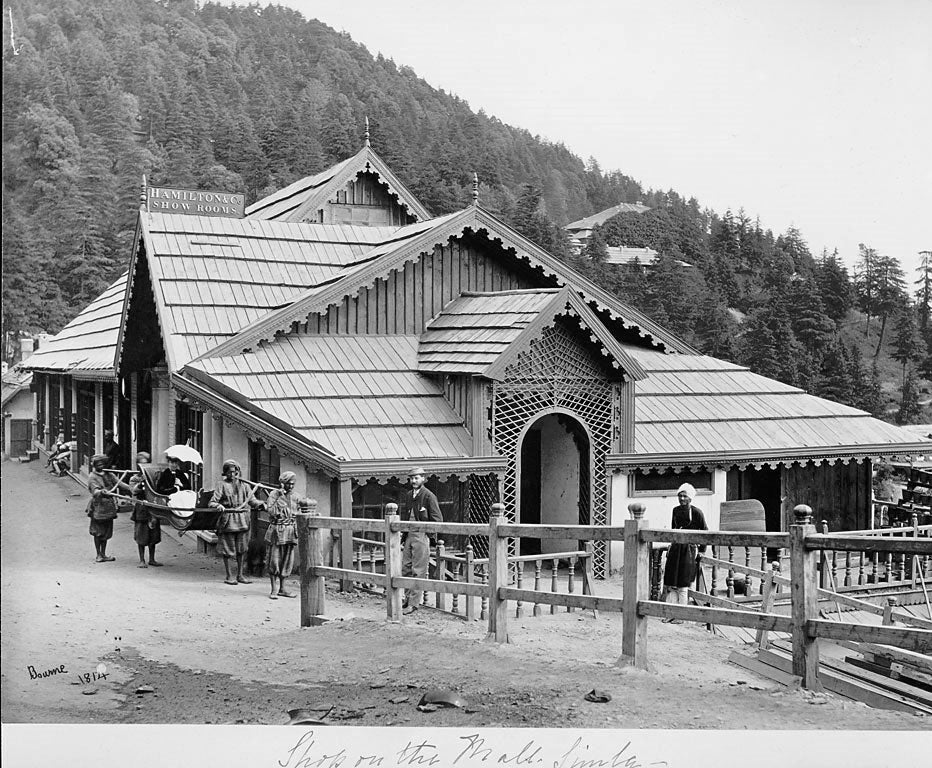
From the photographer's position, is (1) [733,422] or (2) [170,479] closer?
(2) [170,479]

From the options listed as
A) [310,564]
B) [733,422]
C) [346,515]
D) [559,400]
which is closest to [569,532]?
[310,564]

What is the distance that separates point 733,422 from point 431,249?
495 cm

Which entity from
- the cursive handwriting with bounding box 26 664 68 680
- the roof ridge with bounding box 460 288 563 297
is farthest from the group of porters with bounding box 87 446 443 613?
the roof ridge with bounding box 460 288 563 297

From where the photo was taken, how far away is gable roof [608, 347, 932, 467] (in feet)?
49.0

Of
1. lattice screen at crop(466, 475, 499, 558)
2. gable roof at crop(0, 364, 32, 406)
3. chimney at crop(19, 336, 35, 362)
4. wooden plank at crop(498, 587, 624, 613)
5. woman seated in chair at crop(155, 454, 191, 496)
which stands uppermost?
chimney at crop(19, 336, 35, 362)

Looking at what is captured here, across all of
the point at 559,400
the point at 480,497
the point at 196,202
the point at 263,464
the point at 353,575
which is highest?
the point at 196,202

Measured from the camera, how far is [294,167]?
13711 mm

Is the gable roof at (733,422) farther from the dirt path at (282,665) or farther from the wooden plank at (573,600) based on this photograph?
the wooden plank at (573,600)

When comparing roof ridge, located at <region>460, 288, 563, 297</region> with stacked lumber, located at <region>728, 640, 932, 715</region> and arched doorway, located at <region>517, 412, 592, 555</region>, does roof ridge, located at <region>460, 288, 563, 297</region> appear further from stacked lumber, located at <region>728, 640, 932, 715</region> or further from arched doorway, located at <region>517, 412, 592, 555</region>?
stacked lumber, located at <region>728, 640, 932, 715</region>

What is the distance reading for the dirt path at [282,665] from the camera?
321 inches

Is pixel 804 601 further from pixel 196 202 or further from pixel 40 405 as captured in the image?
pixel 196 202

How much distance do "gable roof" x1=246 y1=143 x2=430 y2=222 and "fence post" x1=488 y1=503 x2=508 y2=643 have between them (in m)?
5.16

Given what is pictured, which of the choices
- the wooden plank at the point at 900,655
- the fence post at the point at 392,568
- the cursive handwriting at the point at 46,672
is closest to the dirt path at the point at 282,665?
the cursive handwriting at the point at 46,672

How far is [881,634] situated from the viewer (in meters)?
7.59
